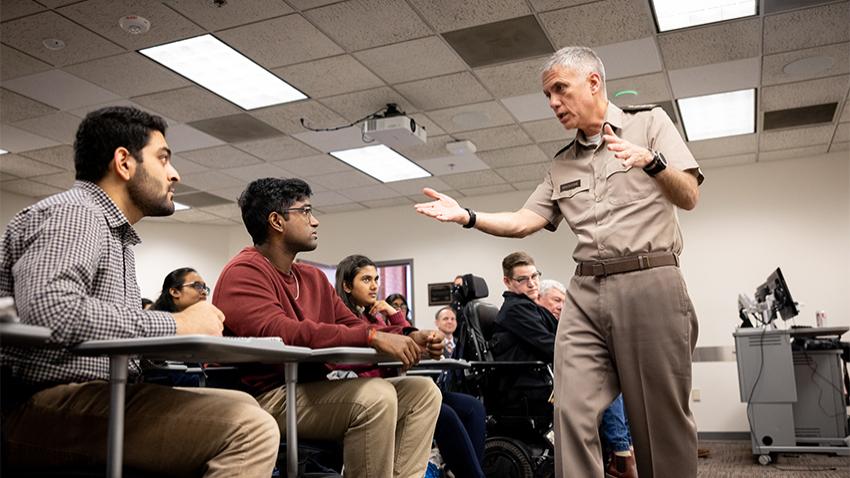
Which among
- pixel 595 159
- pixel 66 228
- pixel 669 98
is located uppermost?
pixel 669 98

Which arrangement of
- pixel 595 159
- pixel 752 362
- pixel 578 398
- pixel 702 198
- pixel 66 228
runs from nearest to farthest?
pixel 66 228 < pixel 578 398 < pixel 595 159 < pixel 752 362 < pixel 702 198

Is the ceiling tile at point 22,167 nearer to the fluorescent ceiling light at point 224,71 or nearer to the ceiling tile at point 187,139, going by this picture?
the ceiling tile at point 187,139

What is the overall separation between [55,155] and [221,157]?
1.50 m

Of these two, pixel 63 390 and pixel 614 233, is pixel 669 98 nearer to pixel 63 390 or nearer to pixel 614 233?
pixel 614 233

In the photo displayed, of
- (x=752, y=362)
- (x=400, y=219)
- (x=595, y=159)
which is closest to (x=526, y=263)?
(x=595, y=159)

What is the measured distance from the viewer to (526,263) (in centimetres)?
409

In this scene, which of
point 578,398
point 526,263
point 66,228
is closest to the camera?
point 66,228

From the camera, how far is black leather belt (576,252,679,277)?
6.35ft

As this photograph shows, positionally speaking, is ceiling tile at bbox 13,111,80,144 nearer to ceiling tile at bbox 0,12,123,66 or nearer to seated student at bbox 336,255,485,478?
ceiling tile at bbox 0,12,123,66

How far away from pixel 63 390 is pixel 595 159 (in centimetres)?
153

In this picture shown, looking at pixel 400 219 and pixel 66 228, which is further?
pixel 400 219

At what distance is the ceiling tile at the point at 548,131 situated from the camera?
6.17 metres

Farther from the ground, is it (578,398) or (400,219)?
(400,219)

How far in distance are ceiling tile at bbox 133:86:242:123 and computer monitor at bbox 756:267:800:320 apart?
14.7 ft
